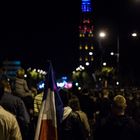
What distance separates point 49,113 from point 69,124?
5.85 ft

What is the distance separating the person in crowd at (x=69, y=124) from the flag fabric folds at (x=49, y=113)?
126cm

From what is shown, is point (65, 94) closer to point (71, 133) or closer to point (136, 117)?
point (71, 133)

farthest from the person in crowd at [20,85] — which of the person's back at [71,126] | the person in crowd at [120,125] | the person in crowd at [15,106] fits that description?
the person in crowd at [120,125]

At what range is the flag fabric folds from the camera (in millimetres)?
7137

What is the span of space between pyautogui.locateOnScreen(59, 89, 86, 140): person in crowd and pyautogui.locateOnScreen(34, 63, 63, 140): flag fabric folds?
1258mm

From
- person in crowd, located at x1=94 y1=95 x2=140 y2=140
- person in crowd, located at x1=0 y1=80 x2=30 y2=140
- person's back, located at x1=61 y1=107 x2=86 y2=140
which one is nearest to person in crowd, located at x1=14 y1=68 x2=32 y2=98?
person in crowd, located at x1=0 y1=80 x2=30 y2=140

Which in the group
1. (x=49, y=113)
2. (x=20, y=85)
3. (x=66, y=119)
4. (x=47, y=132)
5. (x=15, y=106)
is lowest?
(x=47, y=132)

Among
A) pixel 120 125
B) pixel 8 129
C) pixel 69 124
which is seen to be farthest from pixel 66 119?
pixel 8 129

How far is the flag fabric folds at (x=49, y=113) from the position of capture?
714 centimetres

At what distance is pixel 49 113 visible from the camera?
740 cm

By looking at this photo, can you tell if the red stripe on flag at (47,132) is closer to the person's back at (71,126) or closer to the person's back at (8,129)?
the person's back at (8,129)

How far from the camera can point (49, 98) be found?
7492 millimetres

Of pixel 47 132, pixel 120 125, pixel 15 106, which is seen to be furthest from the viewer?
pixel 15 106

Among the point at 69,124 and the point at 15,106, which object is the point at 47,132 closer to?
the point at 15,106
